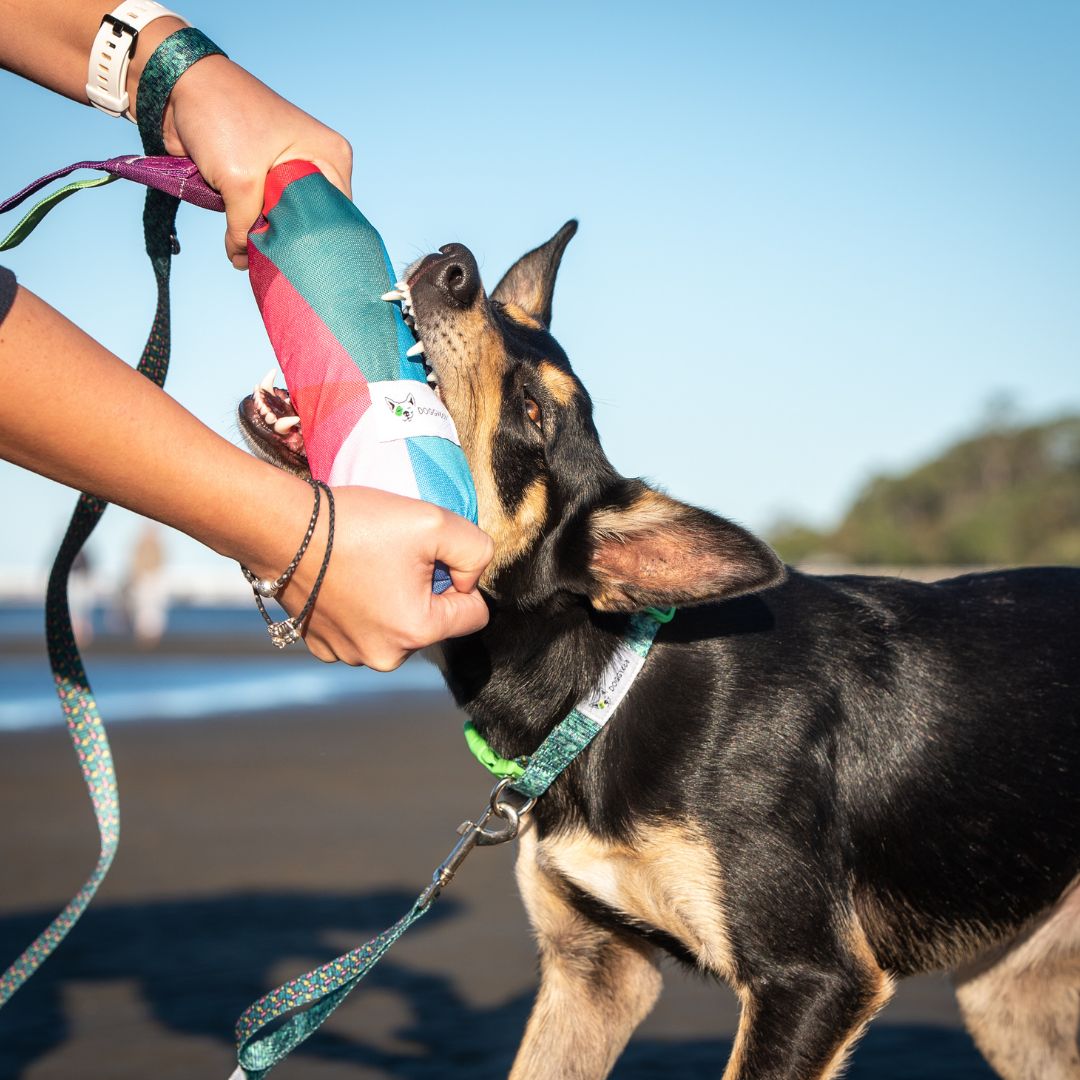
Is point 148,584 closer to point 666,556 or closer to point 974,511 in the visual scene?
point 666,556

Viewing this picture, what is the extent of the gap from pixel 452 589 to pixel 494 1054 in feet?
9.14

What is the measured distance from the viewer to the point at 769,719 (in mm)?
3801

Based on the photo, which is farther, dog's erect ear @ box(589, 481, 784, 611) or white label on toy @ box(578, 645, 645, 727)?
white label on toy @ box(578, 645, 645, 727)

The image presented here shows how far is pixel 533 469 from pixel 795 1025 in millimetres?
1849

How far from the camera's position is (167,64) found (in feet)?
9.45

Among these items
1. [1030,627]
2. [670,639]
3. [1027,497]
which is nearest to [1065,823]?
[1030,627]

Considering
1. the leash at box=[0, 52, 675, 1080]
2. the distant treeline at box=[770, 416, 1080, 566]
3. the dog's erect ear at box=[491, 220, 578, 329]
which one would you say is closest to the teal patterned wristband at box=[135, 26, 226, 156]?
the leash at box=[0, 52, 675, 1080]

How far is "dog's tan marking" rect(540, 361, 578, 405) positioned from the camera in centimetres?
414

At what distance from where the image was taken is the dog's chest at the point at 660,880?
3.57 m

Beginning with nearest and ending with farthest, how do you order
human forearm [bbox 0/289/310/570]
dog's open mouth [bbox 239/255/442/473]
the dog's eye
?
1. human forearm [bbox 0/289/310/570]
2. dog's open mouth [bbox 239/255/442/473]
3. the dog's eye

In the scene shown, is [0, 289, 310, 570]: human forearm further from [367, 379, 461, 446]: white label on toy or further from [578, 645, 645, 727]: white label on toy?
[578, 645, 645, 727]: white label on toy

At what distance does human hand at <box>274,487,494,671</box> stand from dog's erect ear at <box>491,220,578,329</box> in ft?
8.85

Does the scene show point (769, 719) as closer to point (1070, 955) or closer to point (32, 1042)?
point (1070, 955)

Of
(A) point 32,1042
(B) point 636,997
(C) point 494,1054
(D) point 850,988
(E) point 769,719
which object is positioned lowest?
(A) point 32,1042
